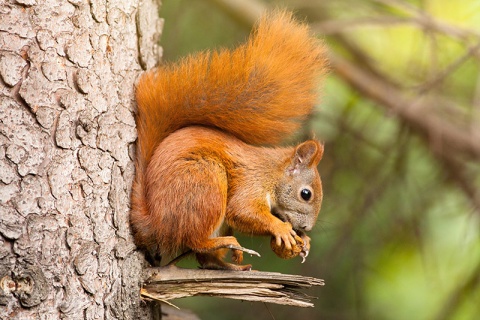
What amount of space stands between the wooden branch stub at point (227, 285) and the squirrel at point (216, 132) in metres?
0.06

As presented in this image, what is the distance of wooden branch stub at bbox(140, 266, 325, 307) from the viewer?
4.73 feet

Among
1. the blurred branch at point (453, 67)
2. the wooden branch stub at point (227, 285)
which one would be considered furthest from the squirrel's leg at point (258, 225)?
the blurred branch at point (453, 67)

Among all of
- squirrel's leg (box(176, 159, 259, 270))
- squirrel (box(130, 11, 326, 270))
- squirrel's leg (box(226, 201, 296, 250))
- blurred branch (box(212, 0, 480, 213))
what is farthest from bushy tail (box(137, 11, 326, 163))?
blurred branch (box(212, 0, 480, 213))

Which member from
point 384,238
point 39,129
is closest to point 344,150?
point 384,238

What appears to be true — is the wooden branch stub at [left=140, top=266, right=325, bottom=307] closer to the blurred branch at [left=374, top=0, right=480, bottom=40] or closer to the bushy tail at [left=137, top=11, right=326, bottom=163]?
the bushy tail at [left=137, top=11, right=326, bottom=163]

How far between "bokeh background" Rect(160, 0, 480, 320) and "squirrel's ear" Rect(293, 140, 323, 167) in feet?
1.59

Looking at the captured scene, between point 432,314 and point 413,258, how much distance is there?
0.28 meters

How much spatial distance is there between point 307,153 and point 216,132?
11.5 inches

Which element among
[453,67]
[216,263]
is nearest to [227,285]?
[216,263]

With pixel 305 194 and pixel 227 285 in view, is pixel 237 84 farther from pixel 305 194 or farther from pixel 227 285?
pixel 227 285

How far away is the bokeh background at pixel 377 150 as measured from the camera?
2307mm

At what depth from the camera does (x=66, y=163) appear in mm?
1350

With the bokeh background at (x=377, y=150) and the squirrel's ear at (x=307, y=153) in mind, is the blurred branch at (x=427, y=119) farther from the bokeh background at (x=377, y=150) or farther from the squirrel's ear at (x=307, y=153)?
the squirrel's ear at (x=307, y=153)

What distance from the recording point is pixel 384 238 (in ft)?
8.36
